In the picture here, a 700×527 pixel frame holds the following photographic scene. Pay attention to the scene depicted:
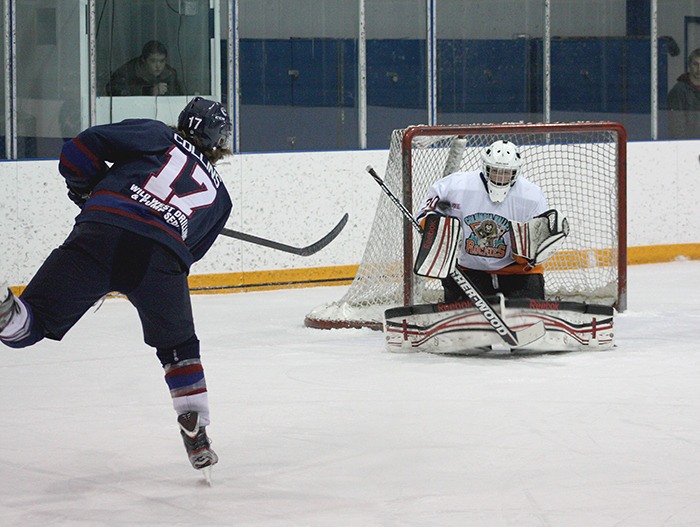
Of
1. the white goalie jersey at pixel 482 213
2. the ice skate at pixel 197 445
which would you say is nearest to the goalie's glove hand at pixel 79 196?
the ice skate at pixel 197 445

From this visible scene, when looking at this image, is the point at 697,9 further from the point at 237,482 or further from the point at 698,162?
the point at 237,482

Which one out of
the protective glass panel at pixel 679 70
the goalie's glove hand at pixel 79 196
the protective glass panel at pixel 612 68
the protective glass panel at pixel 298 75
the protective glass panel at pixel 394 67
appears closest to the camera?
the goalie's glove hand at pixel 79 196

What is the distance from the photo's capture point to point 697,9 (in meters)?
8.53

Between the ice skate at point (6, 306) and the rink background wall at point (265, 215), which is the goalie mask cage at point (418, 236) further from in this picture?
the ice skate at point (6, 306)

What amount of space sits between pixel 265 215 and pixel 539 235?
238 centimetres

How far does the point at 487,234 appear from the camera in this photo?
189 inches

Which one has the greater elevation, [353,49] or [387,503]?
[353,49]

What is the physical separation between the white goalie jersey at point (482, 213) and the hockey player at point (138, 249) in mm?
2040

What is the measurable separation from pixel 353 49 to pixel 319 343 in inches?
108

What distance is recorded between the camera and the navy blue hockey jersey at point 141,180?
110 inches

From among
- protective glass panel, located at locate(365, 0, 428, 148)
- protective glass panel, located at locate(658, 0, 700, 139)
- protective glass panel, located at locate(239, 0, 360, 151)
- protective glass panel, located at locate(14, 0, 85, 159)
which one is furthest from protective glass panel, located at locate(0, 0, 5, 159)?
protective glass panel, located at locate(658, 0, 700, 139)

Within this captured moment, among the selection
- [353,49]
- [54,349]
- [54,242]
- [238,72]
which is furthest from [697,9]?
[54,349]

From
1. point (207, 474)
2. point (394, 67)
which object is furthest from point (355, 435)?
point (394, 67)

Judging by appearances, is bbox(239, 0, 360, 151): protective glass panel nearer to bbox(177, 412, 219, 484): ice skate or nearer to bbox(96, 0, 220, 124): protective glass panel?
bbox(96, 0, 220, 124): protective glass panel
